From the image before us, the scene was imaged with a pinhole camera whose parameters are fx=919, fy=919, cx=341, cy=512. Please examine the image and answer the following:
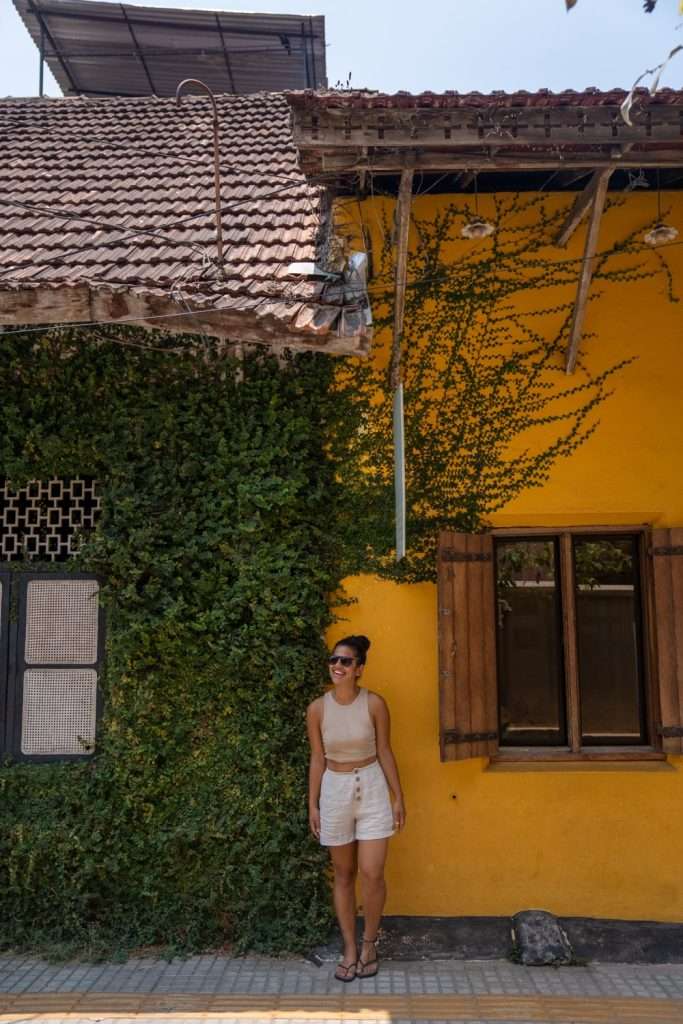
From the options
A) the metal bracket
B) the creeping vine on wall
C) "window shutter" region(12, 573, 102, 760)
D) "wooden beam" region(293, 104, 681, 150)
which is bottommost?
the metal bracket

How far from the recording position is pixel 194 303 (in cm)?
505

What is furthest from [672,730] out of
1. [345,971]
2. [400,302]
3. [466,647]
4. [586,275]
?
[400,302]

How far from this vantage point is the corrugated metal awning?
1020cm

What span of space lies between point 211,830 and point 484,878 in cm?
163

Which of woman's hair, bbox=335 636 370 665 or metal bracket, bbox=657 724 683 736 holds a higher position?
woman's hair, bbox=335 636 370 665

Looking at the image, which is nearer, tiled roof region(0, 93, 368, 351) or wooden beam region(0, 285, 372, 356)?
wooden beam region(0, 285, 372, 356)

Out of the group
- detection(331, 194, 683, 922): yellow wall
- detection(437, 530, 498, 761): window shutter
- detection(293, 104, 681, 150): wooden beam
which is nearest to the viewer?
detection(293, 104, 681, 150): wooden beam

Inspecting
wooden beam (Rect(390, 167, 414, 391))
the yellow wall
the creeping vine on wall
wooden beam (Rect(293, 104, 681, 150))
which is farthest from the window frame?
wooden beam (Rect(293, 104, 681, 150))

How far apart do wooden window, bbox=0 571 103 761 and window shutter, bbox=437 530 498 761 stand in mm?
2157

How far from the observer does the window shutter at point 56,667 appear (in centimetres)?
568

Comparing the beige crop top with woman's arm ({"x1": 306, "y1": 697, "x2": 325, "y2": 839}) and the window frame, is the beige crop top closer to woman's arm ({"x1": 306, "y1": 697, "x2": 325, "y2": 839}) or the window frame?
woman's arm ({"x1": 306, "y1": 697, "x2": 325, "y2": 839})

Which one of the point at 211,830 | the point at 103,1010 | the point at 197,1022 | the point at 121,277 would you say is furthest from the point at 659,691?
the point at 121,277

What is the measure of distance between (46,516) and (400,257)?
2781 mm

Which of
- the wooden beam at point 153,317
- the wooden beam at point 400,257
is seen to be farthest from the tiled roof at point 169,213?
the wooden beam at point 400,257
